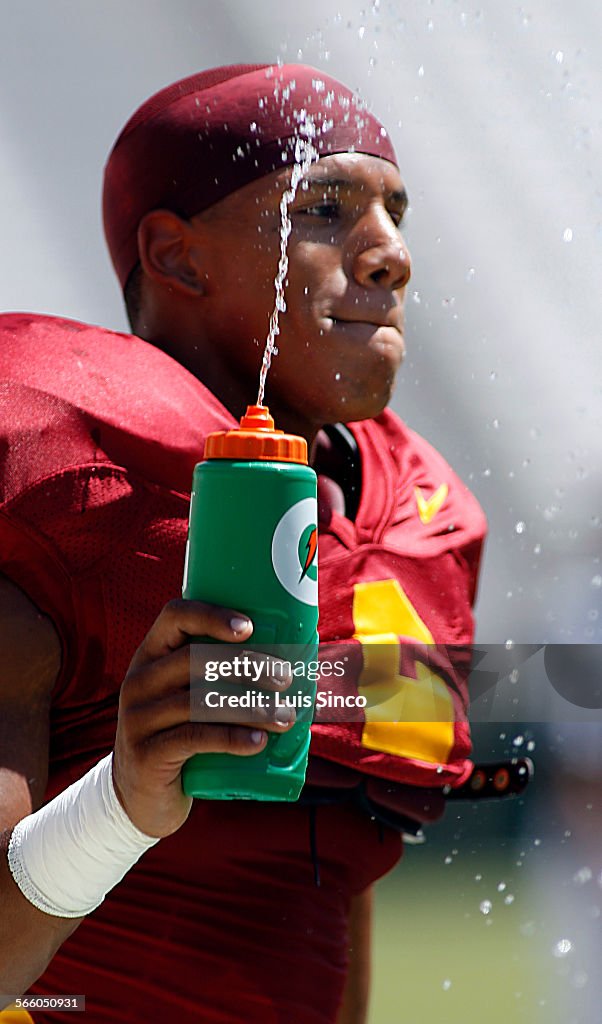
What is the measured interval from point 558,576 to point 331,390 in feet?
5.77

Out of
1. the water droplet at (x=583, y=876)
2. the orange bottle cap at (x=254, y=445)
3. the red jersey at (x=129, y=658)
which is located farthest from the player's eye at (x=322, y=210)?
the water droplet at (x=583, y=876)

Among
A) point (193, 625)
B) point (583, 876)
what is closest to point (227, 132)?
point (193, 625)

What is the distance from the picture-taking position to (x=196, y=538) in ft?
3.57

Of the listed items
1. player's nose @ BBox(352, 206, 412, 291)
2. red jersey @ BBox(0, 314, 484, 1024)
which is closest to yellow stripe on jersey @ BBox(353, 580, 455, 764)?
red jersey @ BBox(0, 314, 484, 1024)

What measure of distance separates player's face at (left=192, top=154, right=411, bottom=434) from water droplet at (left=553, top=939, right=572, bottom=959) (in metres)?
3.12

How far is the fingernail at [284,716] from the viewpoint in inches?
41.0

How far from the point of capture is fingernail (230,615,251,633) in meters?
1.02

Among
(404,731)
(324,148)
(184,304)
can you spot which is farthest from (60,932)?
(324,148)

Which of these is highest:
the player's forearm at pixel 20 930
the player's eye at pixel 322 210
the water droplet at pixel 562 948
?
the player's eye at pixel 322 210

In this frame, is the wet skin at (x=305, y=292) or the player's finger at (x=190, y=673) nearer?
the player's finger at (x=190, y=673)

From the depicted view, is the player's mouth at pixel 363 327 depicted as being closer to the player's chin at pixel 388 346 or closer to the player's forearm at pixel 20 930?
the player's chin at pixel 388 346

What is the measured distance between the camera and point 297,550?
3.55ft

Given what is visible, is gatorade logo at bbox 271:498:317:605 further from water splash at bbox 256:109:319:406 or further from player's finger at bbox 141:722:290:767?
water splash at bbox 256:109:319:406

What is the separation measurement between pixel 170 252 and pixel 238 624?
77cm
